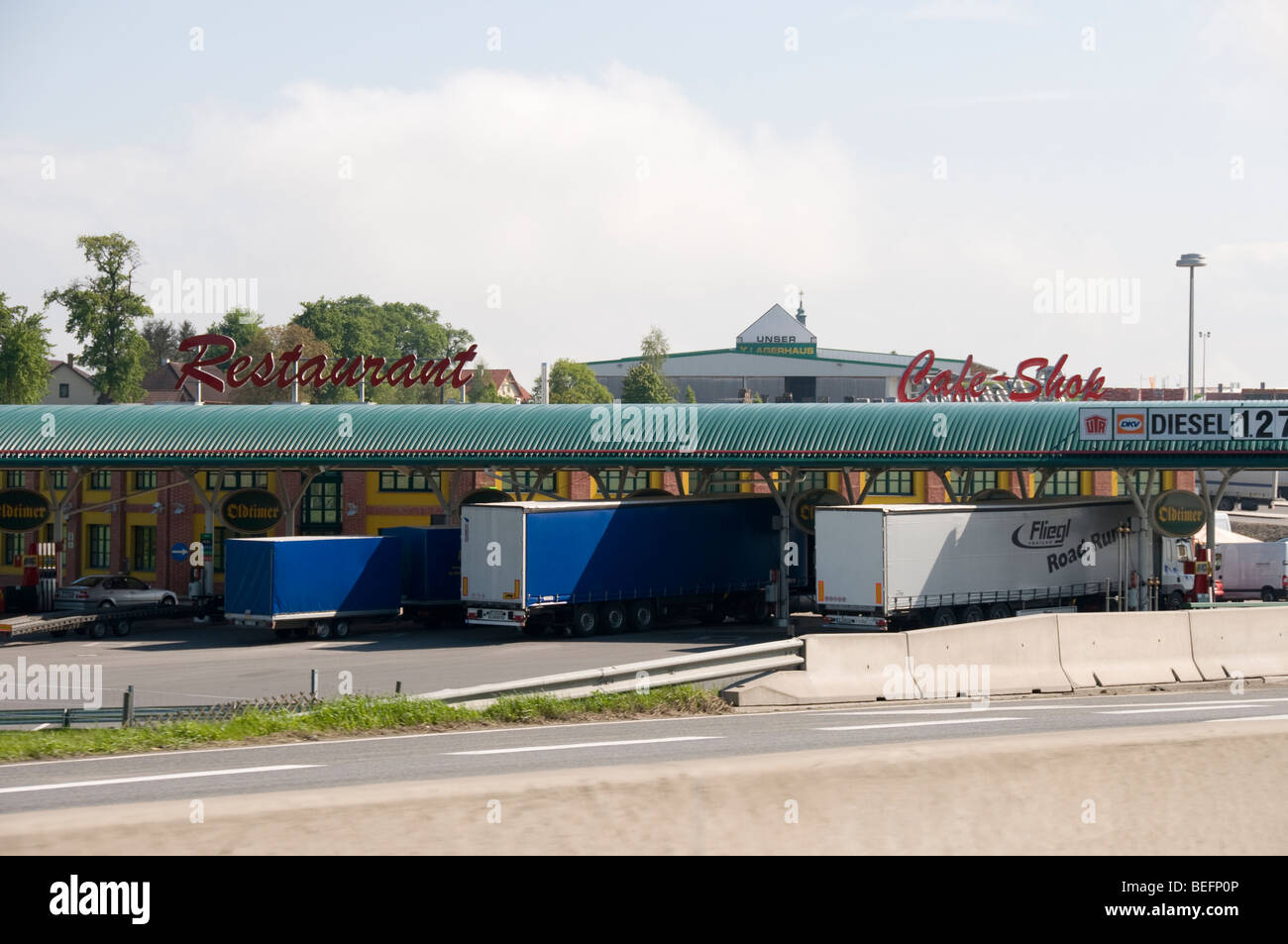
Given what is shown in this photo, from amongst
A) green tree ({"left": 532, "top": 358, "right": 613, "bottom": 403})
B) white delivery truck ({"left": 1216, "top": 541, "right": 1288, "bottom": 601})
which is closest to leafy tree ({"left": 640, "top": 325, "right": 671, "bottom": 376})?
green tree ({"left": 532, "top": 358, "right": 613, "bottom": 403})

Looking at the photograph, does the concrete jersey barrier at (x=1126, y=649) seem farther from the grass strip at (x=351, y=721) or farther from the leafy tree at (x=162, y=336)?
the leafy tree at (x=162, y=336)

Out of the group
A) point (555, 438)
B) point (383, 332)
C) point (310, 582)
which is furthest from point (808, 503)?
point (383, 332)

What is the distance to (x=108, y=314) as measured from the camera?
98.1 meters

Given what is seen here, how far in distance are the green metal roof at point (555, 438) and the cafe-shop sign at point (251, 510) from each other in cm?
313

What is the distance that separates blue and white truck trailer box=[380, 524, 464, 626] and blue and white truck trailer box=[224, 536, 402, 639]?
502mm

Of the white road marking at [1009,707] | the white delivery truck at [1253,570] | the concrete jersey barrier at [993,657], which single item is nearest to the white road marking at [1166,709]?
the white road marking at [1009,707]

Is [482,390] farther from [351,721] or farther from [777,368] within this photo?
[351,721]

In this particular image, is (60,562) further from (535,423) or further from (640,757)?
(640,757)

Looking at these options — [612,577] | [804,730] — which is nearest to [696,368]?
[612,577]

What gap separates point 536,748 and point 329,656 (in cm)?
2145

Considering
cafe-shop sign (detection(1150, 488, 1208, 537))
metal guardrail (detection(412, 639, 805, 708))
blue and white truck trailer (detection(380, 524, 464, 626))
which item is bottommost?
metal guardrail (detection(412, 639, 805, 708))

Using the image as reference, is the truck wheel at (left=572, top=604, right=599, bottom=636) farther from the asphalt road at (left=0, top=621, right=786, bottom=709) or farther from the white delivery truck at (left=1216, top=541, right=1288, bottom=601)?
the white delivery truck at (left=1216, top=541, right=1288, bottom=601)

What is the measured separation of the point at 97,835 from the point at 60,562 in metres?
43.2

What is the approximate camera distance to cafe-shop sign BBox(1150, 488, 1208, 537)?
39844 millimetres
